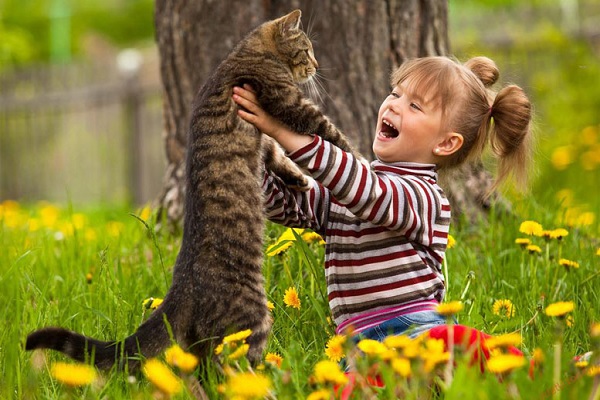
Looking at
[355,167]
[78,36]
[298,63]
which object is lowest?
[78,36]

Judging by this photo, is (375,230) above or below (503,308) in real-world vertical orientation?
above

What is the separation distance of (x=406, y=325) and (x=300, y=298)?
0.53 metres

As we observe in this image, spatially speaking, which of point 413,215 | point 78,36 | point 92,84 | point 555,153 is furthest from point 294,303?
point 78,36

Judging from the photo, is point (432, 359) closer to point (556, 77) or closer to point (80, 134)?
point (556, 77)

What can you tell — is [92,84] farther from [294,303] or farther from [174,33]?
[294,303]

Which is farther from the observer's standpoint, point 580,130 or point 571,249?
point 580,130

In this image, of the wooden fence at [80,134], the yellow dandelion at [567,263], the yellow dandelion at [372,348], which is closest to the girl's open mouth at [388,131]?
the yellow dandelion at [567,263]

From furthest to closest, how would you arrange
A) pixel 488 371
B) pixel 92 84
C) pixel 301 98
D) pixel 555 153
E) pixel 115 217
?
pixel 92 84 < pixel 555 153 < pixel 115 217 < pixel 301 98 < pixel 488 371

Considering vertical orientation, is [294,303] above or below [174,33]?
below

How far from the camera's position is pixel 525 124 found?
2.80 m

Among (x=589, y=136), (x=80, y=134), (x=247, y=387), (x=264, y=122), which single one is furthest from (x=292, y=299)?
(x=80, y=134)

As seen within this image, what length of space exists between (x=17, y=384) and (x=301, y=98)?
1.23 meters

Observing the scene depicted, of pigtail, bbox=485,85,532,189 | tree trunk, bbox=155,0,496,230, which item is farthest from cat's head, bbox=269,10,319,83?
tree trunk, bbox=155,0,496,230

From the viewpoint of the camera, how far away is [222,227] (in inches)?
98.3
